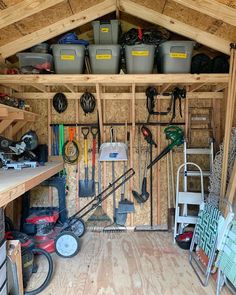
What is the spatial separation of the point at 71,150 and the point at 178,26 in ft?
7.32

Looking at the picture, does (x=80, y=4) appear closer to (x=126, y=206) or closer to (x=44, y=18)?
(x=44, y=18)

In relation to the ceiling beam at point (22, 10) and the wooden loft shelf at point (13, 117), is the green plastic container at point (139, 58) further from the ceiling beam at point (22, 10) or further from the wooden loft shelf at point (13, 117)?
the wooden loft shelf at point (13, 117)

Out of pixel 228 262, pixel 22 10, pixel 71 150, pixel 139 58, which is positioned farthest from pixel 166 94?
pixel 228 262

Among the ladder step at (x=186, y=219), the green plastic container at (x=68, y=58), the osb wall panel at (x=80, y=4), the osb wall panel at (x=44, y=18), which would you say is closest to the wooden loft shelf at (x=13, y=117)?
the green plastic container at (x=68, y=58)

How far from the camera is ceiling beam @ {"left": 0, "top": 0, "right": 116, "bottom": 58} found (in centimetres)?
315

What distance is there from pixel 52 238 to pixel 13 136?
5.10 ft

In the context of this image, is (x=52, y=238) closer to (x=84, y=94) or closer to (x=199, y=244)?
(x=199, y=244)

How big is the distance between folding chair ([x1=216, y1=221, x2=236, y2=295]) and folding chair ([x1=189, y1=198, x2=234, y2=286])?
0.05m

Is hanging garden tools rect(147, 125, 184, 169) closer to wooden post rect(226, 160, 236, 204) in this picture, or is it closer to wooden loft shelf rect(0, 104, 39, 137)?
wooden post rect(226, 160, 236, 204)

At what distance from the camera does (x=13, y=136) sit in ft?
12.4

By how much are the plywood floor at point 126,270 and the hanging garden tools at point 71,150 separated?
1.16 metres

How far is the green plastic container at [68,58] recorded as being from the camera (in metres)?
3.11

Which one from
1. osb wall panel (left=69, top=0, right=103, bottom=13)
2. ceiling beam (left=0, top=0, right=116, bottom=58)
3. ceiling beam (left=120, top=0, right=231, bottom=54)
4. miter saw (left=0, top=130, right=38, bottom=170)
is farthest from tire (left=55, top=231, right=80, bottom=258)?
ceiling beam (left=120, top=0, right=231, bottom=54)

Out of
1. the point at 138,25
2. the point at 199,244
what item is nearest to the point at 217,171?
the point at 199,244
